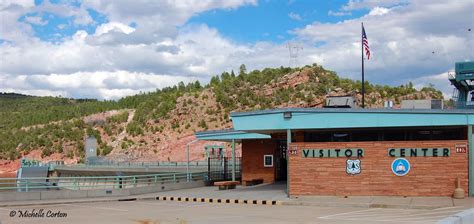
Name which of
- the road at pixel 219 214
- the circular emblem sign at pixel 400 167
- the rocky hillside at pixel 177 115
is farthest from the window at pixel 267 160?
the rocky hillside at pixel 177 115

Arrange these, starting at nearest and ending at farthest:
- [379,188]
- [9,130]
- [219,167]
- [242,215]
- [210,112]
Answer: [242,215] < [379,188] < [219,167] < [210,112] < [9,130]

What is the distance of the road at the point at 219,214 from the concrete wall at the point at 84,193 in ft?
9.45

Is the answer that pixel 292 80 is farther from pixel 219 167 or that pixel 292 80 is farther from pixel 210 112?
pixel 219 167

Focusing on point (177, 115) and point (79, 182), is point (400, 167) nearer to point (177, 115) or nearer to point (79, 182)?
point (79, 182)

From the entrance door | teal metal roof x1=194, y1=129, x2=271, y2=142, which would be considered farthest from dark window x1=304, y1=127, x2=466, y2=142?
the entrance door

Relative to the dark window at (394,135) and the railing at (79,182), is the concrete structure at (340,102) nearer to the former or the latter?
the dark window at (394,135)

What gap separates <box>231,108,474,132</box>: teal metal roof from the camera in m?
25.4

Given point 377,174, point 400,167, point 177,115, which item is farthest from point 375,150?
point 177,115

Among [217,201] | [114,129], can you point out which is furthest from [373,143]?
[114,129]

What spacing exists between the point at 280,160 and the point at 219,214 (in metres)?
17.7

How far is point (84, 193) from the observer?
30484 mm

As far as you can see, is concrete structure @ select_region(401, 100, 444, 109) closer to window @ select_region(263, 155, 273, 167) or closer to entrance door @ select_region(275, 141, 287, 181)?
entrance door @ select_region(275, 141, 287, 181)

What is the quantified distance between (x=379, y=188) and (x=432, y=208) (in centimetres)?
461

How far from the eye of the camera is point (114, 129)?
108188mm
